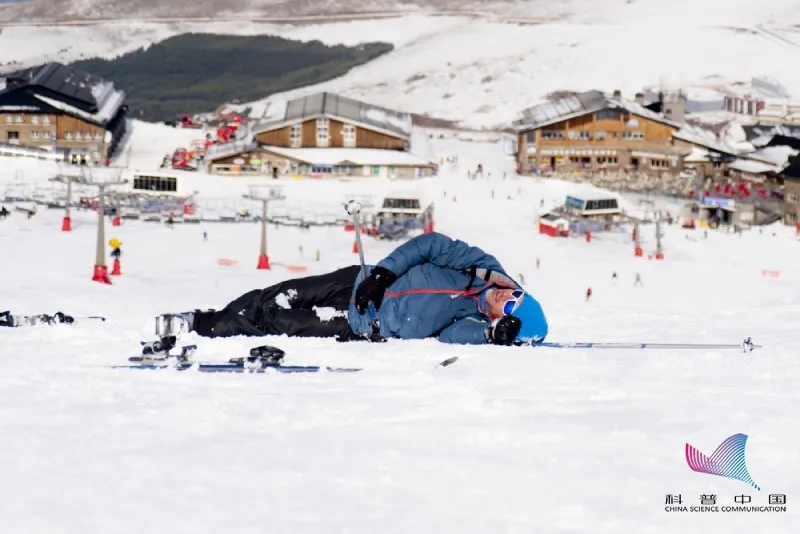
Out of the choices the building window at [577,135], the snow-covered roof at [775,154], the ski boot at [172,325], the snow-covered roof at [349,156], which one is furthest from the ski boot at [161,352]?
the snow-covered roof at [775,154]

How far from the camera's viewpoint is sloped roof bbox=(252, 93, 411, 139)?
212 ft

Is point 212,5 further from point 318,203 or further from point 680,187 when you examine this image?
point 318,203

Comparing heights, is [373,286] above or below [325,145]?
below

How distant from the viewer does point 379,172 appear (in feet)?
200

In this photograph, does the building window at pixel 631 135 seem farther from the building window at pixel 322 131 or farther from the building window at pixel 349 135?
the building window at pixel 322 131

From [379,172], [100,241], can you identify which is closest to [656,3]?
[379,172]

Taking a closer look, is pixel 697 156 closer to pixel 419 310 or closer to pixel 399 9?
pixel 419 310


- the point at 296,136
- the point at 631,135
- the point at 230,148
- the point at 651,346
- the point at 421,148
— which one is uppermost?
the point at 631,135

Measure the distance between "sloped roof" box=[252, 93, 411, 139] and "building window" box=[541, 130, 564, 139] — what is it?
8.63 metres

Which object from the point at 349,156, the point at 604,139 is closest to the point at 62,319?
the point at 349,156

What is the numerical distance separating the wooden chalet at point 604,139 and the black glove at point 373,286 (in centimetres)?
6290

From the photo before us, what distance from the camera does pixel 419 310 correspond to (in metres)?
8.35

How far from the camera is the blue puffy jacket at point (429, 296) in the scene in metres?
8.33

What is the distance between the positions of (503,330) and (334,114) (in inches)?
2293
